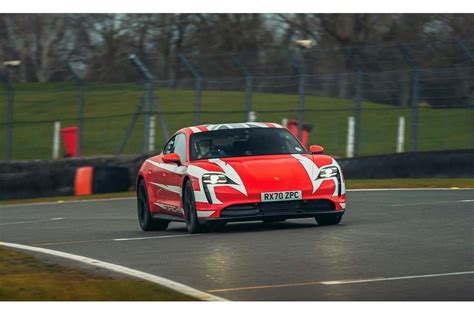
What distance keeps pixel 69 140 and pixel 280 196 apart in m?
19.4

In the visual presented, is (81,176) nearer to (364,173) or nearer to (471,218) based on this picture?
(364,173)

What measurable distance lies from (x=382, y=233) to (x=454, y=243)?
1295 millimetres

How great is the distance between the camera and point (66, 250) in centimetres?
1370

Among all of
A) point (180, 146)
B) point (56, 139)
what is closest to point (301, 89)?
point (56, 139)

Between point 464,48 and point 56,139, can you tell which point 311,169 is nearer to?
point 464,48

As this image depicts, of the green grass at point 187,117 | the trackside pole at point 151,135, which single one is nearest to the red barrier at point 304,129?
the green grass at point 187,117

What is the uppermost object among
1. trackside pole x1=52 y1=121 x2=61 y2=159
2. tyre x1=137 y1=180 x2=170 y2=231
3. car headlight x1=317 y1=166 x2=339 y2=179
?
car headlight x1=317 y1=166 x2=339 y2=179

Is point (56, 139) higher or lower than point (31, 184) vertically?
lower

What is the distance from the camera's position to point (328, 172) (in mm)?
14805

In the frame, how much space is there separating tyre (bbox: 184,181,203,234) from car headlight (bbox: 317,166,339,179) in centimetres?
147

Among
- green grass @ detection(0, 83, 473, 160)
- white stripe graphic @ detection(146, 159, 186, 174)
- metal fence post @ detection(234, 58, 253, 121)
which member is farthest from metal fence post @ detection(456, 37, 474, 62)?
white stripe graphic @ detection(146, 159, 186, 174)

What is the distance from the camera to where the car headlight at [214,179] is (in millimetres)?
14570

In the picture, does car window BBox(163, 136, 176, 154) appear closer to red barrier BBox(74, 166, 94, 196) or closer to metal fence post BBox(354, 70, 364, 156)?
red barrier BBox(74, 166, 94, 196)

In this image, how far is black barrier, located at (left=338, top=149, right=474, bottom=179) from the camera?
24.6m
